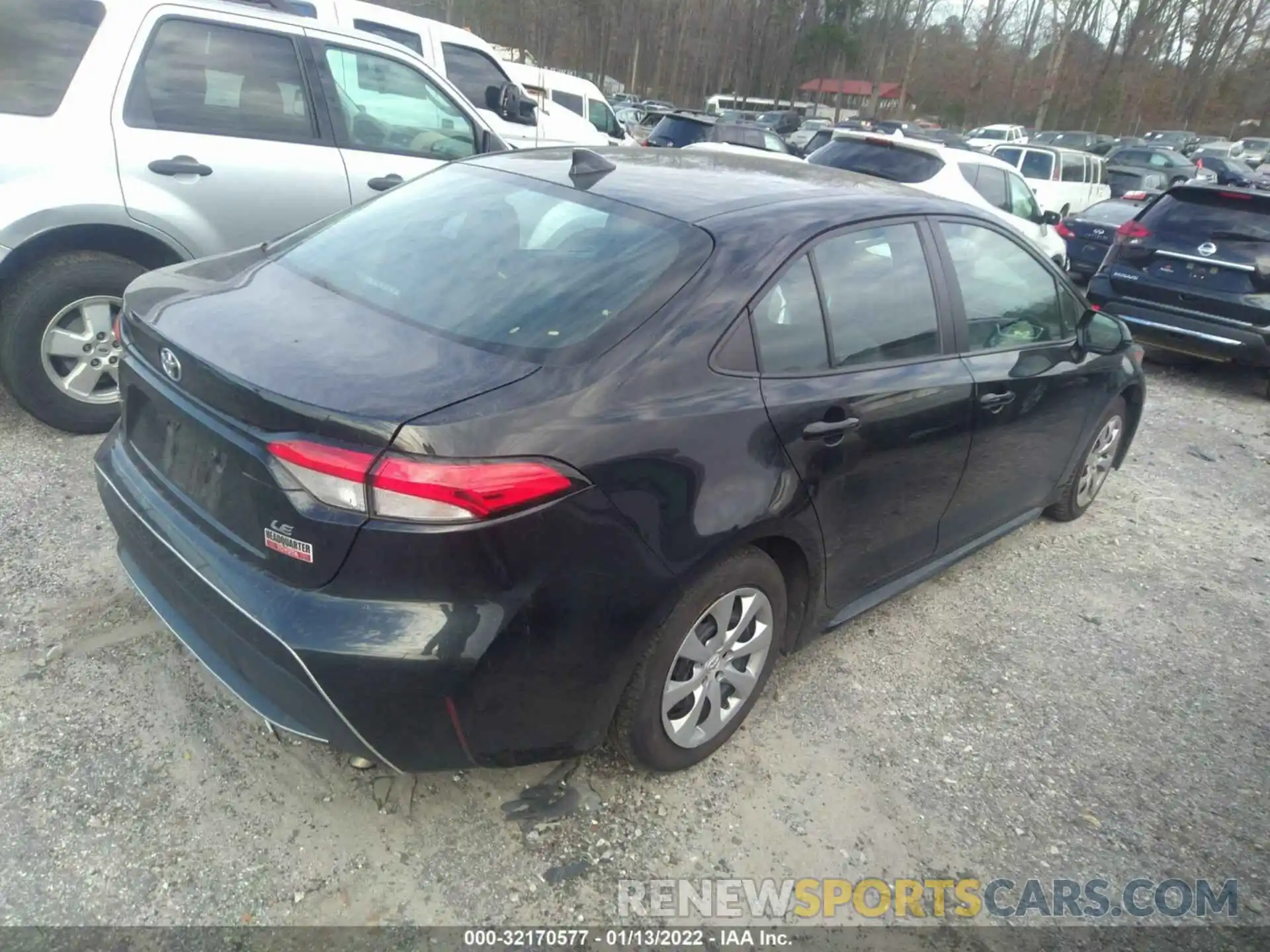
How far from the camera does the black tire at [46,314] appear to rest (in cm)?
394

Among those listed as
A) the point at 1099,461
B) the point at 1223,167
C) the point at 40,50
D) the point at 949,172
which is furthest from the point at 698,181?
the point at 1223,167

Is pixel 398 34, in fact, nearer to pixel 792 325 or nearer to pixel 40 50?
pixel 40 50

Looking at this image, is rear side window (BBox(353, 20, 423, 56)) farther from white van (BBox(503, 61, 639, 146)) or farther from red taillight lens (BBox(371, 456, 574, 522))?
red taillight lens (BBox(371, 456, 574, 522))

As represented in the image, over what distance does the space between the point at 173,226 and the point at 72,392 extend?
926 millimetres

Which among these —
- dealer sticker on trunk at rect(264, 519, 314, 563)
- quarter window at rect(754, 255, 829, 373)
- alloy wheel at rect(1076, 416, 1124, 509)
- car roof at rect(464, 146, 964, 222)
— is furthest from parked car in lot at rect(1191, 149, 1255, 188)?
dealer sticker on trunk at rect(264, 519, 314, 563)

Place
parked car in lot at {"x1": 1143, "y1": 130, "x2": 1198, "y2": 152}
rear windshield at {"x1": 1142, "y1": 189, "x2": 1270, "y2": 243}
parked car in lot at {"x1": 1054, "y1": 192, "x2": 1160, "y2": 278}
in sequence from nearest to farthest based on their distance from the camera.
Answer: rear windshield at {"x1": 1142, "y1": 189, "x2": 1270, "y2": 243} < parked car in lot at {"x1": 1054, "y1": 192, "x2": 1160, "y2": 278} < parked car in lot at {"x1": 1143, "y1": 130, "x2": 1198, "y2": 152}

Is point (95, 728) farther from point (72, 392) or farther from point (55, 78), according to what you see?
point (55, 78)

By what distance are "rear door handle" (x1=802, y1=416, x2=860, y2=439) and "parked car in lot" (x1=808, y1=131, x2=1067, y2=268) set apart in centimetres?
761

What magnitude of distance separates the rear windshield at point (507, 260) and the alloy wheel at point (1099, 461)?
310cm

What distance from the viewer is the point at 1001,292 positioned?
357 centimetres

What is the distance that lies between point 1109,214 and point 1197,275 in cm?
508

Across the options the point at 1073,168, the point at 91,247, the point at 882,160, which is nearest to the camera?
the point at 91,247

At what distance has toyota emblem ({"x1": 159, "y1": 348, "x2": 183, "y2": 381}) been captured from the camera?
228 cm

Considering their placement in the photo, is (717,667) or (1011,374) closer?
(717,667)
